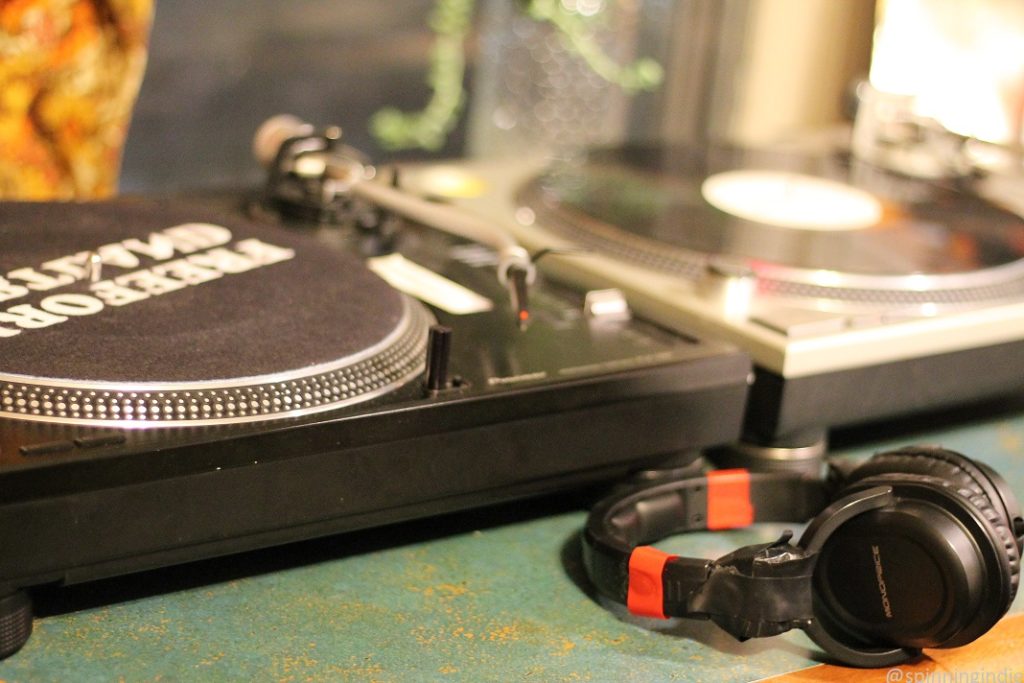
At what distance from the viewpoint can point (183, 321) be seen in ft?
2.41

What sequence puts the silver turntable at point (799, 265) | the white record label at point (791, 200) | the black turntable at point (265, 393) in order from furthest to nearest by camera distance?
the white record label at point (791, 200), the silver turntable at point (799, 265), the black turntable at point (265, 393)

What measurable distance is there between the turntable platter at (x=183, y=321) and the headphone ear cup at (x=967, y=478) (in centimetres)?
30

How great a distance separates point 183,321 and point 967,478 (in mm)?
473

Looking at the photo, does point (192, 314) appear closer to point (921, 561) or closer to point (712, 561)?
point (712, 561)

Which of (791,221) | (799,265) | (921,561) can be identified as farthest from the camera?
(791,221)

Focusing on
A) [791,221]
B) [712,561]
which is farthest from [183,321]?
[791,221]

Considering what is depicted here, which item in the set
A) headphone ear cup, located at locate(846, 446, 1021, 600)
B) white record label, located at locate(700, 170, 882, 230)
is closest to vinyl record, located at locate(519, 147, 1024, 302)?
white record label, located at locate(700, 170, 882, 230)

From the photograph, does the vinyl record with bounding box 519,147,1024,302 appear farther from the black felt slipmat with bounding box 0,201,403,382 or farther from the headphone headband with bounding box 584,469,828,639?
the black felt slipmat with bounding box 0,201,403,382

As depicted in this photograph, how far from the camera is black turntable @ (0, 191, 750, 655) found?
63cm

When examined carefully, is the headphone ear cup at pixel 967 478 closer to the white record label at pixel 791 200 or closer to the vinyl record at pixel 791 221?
the vinyl record at pixel 791 221

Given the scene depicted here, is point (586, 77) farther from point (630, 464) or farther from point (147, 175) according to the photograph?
point (630, 464)

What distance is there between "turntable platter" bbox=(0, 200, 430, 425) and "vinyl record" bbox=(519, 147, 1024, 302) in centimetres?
30

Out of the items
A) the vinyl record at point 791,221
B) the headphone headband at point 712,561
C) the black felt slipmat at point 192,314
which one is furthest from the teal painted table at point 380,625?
the vinyl record at point 791,221

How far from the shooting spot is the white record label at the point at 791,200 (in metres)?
1.17
